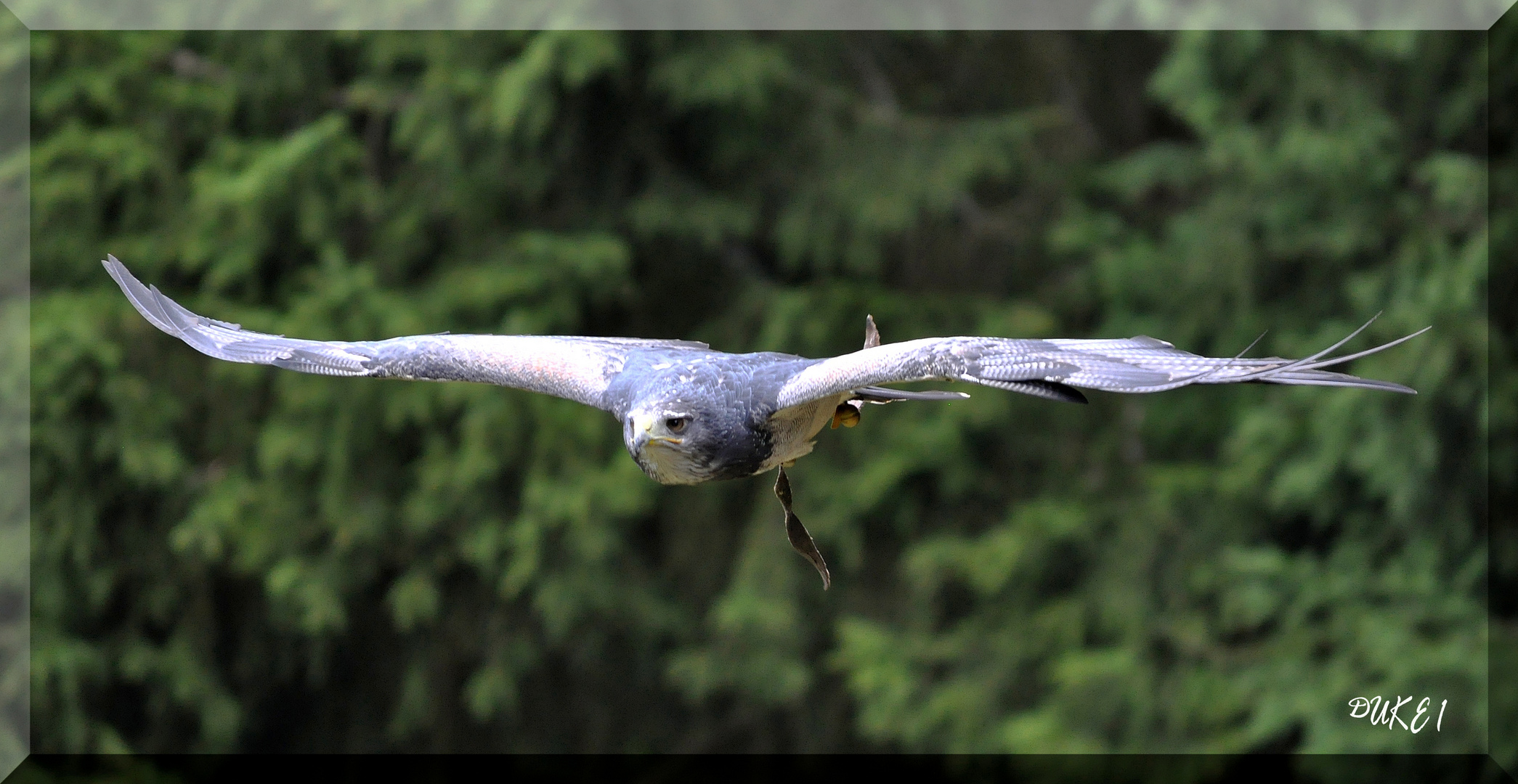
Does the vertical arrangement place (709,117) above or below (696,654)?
above

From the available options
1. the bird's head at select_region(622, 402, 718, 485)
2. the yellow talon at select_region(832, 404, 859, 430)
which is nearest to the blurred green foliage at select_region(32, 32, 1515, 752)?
the yellow talon at select_region(832, 404, 859, 430)

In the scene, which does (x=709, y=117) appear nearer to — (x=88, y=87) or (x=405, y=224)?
(x=405, y=224)

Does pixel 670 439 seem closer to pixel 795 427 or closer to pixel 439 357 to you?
pixel 795 427

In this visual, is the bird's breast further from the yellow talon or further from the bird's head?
the bird's head

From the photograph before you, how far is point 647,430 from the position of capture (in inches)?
162

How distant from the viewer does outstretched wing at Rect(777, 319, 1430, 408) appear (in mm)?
3506

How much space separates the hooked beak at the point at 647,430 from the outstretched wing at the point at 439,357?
1.55ft

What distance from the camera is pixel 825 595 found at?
1155cm

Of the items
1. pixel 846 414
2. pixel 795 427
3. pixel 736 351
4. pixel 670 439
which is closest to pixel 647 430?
pixel 670 439

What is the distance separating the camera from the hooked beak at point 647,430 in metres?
4.09

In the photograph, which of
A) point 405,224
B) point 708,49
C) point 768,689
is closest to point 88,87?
point 405,224

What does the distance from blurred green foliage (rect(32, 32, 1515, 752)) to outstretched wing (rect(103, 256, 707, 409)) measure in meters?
4.45

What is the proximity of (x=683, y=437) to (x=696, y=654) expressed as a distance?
23.0ft

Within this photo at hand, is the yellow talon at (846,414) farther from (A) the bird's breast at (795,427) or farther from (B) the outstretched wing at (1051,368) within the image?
(B) the outstretched wing at (1051,368)
